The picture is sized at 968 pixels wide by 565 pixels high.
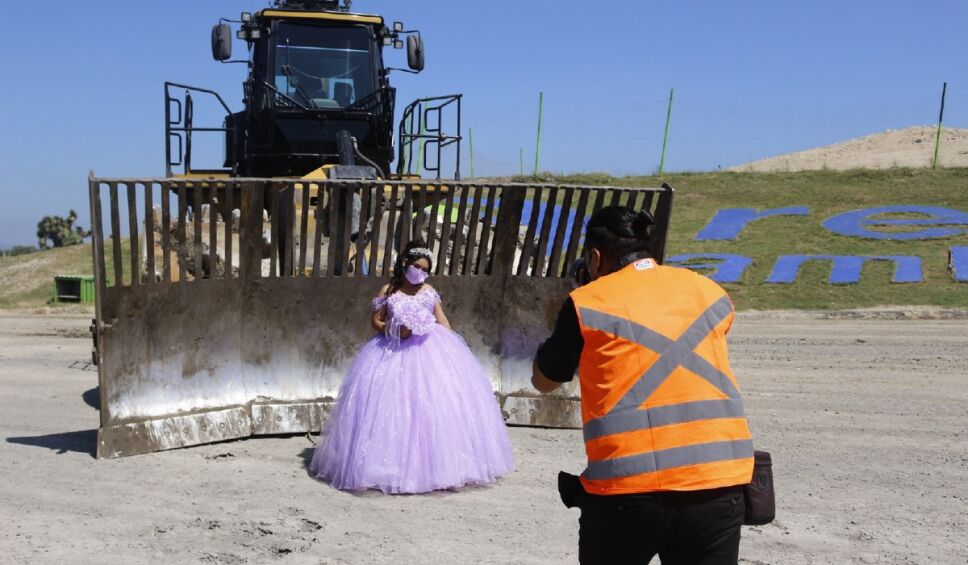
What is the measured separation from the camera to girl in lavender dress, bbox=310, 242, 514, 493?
685 cm

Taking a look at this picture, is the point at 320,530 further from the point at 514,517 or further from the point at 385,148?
the point at 385,148

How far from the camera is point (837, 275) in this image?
19688 mm

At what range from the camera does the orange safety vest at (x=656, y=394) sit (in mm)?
3230

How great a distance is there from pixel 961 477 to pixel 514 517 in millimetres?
3278

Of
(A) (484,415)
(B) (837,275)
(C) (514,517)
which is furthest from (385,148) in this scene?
(B) (837,275)

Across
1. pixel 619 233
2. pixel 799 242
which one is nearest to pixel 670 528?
pixel 619 233

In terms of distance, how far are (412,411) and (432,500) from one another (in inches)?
23.9

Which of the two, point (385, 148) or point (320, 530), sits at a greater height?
point (385, 148)

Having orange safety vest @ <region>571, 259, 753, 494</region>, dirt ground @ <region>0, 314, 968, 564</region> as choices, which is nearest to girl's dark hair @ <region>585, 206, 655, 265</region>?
orange safety vest @ <region>571, 259, 753, 494</region>

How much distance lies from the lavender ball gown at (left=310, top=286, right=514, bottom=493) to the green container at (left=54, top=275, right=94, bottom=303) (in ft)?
51.7

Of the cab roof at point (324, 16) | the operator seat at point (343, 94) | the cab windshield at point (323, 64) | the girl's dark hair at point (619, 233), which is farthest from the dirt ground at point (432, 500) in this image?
the cab roof at point (324, 16)

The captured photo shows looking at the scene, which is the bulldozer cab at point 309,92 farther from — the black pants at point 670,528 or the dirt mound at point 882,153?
the dirt mound at point 882,153

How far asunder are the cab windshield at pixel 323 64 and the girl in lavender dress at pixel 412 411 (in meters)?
4.86

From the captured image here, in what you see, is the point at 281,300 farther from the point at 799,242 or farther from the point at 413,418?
the point at 799,242
